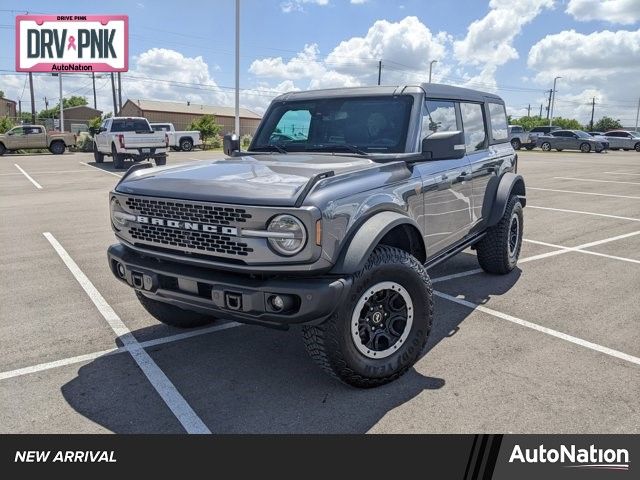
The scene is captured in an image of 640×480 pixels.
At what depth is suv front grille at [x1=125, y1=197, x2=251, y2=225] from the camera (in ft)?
9.68

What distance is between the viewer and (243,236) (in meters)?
2.93

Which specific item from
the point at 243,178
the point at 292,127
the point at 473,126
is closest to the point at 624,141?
the point at 473,126

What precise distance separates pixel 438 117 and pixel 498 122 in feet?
5.91

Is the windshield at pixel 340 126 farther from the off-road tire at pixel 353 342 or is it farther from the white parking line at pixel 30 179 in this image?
the white parking line at pixel 30 179

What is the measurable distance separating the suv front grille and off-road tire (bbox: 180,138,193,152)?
109 feet

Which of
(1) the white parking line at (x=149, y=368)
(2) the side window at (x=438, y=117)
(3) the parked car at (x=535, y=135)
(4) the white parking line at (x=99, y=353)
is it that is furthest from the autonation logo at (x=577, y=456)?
(3) the parked car at (x=535, y=135)

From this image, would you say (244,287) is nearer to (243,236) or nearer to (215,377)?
(243,236)

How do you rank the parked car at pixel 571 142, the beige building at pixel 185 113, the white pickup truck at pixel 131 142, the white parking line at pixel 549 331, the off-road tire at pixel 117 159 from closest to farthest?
the white parking line at pixel 549 331 < the white pickup truck at pixel 131 142 < the off-road tire at pixel 117 159 < the parked car at pixel 571 142 < the beige building at pixel 185 113

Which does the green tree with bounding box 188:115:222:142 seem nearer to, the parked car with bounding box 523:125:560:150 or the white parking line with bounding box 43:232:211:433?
the parked car with bounding box 523:125:560:150

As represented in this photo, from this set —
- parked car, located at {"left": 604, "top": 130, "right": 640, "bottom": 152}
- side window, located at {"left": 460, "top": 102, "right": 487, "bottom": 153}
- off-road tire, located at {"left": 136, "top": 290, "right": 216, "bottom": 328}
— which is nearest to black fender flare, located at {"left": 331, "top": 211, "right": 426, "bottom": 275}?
off-road tire, located at {"left": 136, "top": 290, "right": 216, "bottom": 328}

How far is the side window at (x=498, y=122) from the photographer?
5664mm

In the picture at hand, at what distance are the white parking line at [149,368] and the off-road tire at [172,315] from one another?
27cm

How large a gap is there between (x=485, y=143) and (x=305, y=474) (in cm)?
398

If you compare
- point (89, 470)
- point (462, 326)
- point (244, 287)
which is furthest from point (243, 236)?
point (462, 326)
